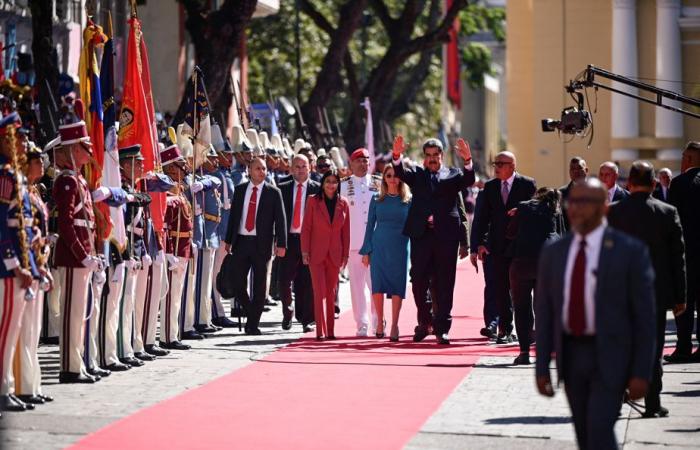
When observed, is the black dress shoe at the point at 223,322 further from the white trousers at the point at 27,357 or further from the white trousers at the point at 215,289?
the white trousers at the point at 27,357

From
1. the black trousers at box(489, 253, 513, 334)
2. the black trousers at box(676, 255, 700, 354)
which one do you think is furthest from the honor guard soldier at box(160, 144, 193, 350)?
the black trousers at box(676, 255, 700, 354)

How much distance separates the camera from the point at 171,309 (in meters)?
16.6

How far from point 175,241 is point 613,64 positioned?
34.0 metres

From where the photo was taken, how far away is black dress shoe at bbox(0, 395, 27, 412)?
12.0 metres

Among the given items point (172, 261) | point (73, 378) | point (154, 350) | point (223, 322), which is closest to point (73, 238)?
point (73, 378)

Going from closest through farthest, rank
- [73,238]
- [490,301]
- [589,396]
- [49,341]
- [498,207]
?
[589,396] → [73,238] → [498,207] → [49,341] → [490,301]

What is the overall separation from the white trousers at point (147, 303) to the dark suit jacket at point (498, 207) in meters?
3.51

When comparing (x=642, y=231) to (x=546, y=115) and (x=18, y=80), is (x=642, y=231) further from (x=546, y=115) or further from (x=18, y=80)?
(x=546, y=115)

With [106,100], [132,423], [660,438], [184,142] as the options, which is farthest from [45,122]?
[660,438]

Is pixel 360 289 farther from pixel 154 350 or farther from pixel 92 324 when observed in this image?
pixel 92 324

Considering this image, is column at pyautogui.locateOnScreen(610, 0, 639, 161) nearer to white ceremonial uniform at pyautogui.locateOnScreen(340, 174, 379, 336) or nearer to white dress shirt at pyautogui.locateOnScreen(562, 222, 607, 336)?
white ceremonial uniform at pyautogui.locateOnScreen(340, 174, 379, 336)

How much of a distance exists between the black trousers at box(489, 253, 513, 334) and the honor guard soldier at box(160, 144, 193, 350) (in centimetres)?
319

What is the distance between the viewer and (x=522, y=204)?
604 inches

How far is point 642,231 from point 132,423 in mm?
3893
